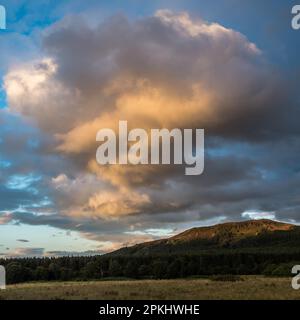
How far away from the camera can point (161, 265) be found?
15612cm

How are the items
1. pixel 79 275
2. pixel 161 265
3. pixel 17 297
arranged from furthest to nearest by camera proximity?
pixel 161 265, pixel 79 275, pixel 17 297

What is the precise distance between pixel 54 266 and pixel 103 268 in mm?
18599

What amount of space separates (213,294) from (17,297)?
17.2m
